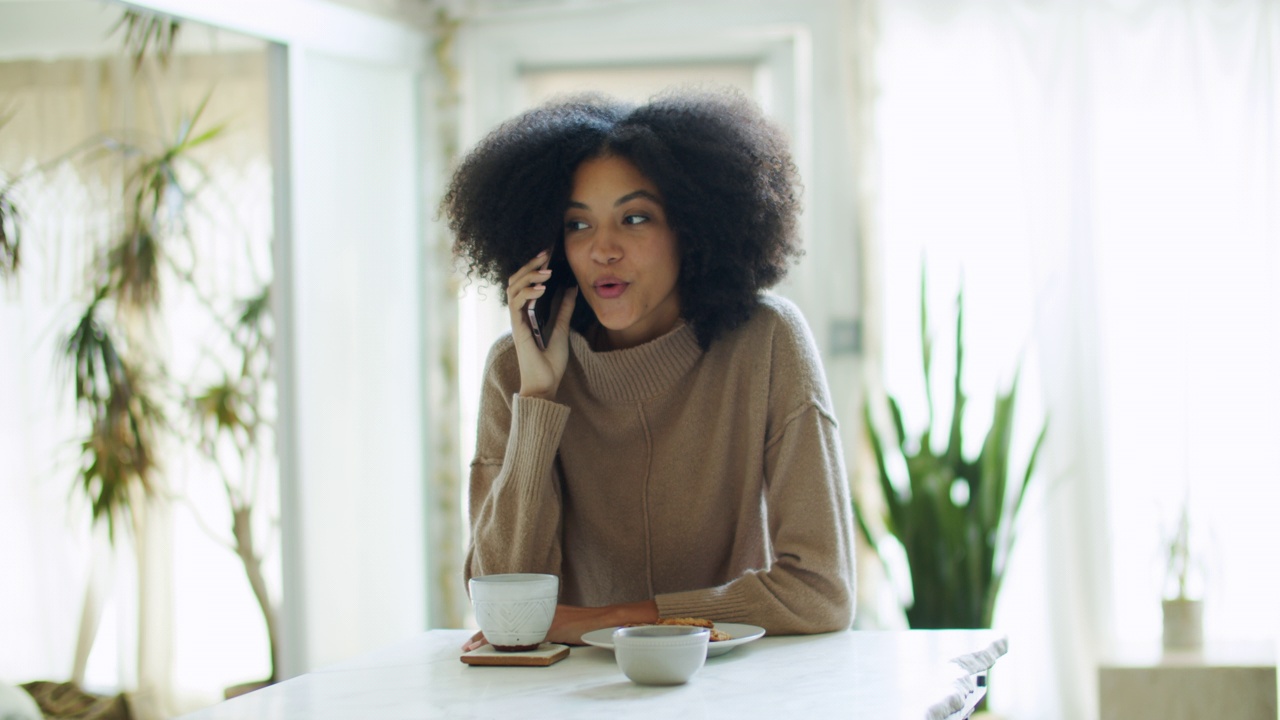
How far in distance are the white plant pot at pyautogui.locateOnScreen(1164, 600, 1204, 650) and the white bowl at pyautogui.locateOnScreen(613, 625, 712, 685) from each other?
8.22 ft

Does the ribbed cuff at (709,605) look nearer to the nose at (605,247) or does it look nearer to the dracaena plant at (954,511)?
the nose at (605,247)

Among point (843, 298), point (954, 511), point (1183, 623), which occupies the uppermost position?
point (843, 298)

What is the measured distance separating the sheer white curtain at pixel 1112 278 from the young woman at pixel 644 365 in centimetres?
189

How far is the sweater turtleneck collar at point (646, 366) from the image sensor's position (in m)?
1.87

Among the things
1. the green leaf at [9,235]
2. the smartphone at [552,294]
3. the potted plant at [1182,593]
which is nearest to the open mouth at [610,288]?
the smartphone at [552,294]

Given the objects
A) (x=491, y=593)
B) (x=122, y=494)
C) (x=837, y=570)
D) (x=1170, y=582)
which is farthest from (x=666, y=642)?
(x=1170, y=582)

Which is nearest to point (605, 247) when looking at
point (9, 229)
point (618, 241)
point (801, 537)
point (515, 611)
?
point (618, 241)

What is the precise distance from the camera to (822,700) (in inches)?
47.3

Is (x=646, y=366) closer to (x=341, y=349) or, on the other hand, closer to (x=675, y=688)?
(x=675, y=688)

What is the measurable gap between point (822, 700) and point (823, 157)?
2.76 m

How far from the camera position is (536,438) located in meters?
1.78

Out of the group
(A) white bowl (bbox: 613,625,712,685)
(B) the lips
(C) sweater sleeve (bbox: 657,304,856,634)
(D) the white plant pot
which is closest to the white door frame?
(B) the lips

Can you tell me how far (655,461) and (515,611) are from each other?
498 millimetres

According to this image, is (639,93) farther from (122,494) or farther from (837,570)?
(837,570)
